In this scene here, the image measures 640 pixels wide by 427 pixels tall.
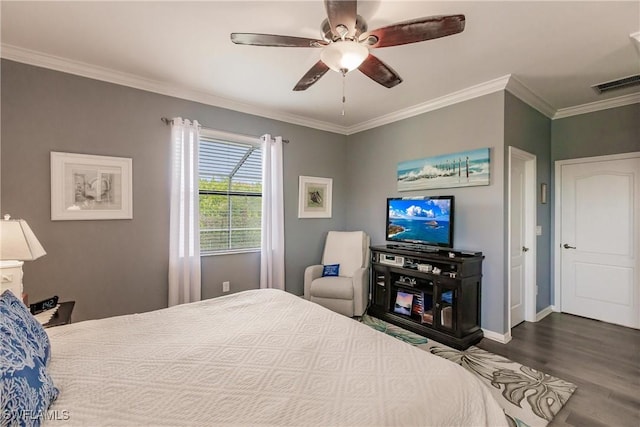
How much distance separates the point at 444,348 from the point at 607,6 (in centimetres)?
292

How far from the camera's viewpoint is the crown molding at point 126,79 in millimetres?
2496

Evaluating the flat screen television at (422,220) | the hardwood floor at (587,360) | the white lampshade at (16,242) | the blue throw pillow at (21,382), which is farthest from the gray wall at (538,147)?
the white lampshade at (16,242)

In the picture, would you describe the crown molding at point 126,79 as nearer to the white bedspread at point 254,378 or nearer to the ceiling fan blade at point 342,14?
the ceiling fan blade at point 342,14

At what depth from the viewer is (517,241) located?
3.41 metres

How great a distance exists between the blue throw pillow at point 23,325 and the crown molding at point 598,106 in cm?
533

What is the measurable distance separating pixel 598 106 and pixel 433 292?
307cm

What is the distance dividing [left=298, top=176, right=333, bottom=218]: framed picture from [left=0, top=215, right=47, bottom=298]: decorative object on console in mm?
2800

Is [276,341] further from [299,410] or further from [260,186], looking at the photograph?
[260,186]

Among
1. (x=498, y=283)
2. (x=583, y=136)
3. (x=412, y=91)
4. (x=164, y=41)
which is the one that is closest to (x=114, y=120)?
→ (x=164, y=41)

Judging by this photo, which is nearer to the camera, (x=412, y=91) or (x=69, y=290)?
(x=69, y=290)

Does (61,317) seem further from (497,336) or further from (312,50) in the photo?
(497,336)

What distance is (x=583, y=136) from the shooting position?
3693 mm

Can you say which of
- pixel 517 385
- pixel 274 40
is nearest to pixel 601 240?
pixel 517 385

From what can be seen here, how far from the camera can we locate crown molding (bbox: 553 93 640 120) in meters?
3.29
